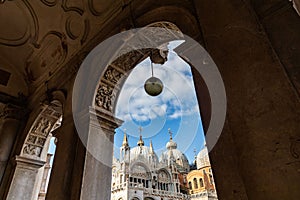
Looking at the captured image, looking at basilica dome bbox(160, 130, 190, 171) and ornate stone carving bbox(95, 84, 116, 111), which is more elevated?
basilica dome bbox(160, 130, 190, 171)

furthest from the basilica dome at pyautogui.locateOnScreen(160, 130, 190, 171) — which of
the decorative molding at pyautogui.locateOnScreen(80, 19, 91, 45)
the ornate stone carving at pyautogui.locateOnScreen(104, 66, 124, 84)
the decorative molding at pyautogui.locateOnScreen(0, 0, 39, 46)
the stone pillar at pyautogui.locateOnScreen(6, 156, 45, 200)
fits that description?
the ornate stone carving at pyautogui.locateOnScreen(104, 66, 124, 84)

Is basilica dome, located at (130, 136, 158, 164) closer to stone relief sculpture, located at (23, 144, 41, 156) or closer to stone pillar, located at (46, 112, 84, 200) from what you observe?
stone relief sculpture, located at (23, 144, 41, 156)

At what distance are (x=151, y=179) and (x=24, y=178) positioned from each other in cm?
2849

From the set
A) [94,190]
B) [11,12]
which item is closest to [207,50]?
[94,190]

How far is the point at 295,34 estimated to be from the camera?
59.8 inches

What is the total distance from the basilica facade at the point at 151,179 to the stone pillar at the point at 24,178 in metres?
22.4

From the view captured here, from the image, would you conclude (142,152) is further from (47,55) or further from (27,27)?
(27,27)

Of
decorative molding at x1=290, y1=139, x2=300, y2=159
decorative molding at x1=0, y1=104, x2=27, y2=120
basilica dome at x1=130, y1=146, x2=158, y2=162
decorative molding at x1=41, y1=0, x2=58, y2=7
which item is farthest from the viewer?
basilica dome at x1=130, y1=146, x2=158, y2=162

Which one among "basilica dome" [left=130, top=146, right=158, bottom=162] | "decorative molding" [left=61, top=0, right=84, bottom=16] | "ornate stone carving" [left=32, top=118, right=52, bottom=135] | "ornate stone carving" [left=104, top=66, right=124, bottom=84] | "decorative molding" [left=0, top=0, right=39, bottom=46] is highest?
"basilica dome" [left=130, top=146, right=158, bottom=162]

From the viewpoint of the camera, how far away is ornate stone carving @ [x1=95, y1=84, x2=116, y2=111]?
3699mm

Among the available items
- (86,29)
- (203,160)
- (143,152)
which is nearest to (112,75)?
(86,29)

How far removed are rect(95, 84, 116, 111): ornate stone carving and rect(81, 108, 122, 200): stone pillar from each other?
17 cm

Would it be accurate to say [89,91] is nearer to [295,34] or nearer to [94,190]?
[94,190]

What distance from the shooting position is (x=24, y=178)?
4684 millimetres
